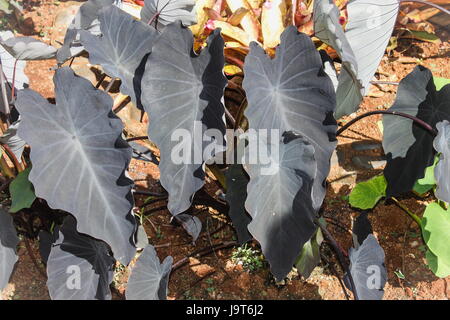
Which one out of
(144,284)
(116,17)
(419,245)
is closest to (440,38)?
(419,245)

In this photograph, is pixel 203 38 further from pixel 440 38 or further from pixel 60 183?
pixel 440 38

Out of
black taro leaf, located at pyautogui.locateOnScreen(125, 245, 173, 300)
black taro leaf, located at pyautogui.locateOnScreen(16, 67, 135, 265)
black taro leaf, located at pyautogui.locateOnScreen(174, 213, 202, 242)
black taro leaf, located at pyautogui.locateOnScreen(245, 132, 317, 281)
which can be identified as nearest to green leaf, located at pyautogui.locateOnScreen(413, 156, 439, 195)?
black taro leaf, located at pyautogui.locateOnScreen(245, 132, 317, 281)

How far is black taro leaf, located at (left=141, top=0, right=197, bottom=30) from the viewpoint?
1.83 meters

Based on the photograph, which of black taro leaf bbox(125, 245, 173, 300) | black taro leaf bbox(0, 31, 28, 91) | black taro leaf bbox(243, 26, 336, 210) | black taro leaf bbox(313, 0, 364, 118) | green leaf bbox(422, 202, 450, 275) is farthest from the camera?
black taro leaf bbox(0, 31, 28, 91)

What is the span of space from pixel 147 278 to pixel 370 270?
0.72m

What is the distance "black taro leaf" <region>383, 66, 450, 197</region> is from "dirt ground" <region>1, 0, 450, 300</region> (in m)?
0.37

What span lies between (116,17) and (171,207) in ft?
2.01

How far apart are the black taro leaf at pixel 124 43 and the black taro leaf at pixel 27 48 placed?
0.25 meters

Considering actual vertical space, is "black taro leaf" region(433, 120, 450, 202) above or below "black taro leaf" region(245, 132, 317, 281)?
above

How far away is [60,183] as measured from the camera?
155 cm

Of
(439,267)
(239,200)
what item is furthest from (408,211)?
(239,200)

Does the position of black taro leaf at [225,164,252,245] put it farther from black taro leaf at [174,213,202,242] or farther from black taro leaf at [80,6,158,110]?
black taro leaf at [80,6,158,110]

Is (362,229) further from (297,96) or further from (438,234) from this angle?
(297,96)

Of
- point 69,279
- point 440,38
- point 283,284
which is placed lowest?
point 283,284
